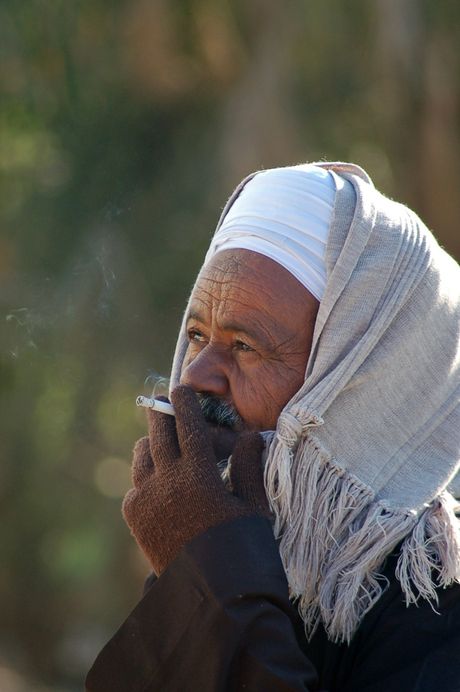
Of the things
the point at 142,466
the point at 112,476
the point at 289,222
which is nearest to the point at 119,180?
the point at 112,476

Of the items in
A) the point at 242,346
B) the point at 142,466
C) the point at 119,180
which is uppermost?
the point at 119,180

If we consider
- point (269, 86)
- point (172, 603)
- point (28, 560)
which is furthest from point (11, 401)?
point (269, 86)

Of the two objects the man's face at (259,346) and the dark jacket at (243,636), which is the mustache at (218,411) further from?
the dark jacket at (243,636)

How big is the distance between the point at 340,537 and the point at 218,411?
581 mm

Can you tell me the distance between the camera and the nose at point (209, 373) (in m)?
2.11

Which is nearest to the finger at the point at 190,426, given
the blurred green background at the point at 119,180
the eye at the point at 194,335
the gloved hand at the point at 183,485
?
the gloved hand at the point at 183,485

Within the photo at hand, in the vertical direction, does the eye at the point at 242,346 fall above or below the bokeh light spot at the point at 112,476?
above

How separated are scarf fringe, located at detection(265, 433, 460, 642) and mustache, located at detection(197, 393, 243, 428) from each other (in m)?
0.25

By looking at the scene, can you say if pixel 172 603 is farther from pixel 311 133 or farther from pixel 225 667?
pixel 311 133

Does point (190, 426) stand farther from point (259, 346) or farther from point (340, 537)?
point (340, 537)

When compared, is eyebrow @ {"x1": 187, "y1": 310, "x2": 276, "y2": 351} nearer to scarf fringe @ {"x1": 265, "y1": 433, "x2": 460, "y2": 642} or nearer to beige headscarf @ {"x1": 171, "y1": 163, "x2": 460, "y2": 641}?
beige headscarf @ {"x1": 171, "y1": 163, "x2": 460, "y2": 641}

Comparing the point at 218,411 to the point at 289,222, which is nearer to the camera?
the point at 218,411

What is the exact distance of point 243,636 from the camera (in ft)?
4.99

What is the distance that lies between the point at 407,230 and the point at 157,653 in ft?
5.13
